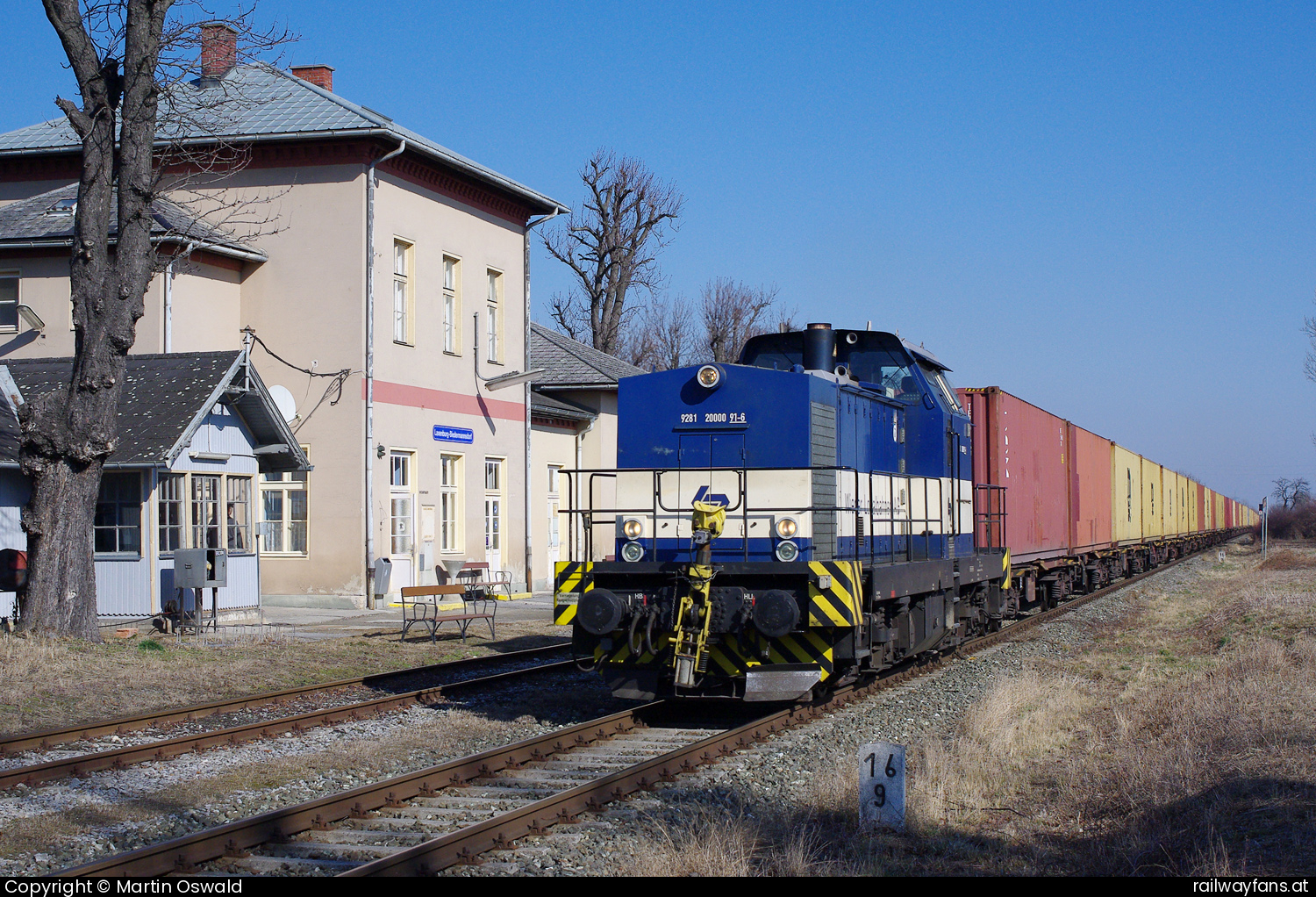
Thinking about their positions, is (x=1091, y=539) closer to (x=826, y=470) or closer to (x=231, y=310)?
(x=826, y=470)

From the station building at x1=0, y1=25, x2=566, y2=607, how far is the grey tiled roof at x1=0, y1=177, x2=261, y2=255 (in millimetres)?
54

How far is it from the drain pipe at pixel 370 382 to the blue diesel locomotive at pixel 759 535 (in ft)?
31.8

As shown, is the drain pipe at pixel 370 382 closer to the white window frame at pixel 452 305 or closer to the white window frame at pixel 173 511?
the white window frame at pixel 452 305

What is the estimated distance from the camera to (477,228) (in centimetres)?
2412

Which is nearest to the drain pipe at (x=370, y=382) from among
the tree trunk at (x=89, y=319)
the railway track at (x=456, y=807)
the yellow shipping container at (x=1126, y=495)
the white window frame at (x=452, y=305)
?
the white window frame at (x=452, y=305)

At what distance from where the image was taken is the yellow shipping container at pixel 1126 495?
27094mm

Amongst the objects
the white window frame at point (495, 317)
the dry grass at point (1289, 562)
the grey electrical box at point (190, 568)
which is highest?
the white window frame at point (495, 317)

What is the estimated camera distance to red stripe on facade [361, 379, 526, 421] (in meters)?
21.2

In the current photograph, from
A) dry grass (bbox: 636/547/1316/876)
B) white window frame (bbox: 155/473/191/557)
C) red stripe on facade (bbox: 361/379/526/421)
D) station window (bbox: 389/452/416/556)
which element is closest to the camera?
dry grass (bbox: 636/547/1316/876)

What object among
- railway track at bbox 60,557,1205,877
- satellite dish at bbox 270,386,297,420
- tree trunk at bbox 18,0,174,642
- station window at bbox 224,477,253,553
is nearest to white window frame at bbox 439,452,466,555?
satellite dish at bbox 270,386,297,420

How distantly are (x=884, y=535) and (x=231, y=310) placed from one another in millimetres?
14204

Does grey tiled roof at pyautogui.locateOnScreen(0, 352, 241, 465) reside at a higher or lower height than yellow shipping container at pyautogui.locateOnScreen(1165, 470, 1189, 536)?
higher

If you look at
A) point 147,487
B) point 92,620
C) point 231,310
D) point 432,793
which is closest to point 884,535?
point 432,793

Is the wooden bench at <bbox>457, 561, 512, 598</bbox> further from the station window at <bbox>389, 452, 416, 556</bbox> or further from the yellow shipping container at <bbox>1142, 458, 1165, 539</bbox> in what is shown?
the yellow shipping container at <bbox>1142, 458, 1165, 539</bbox>
